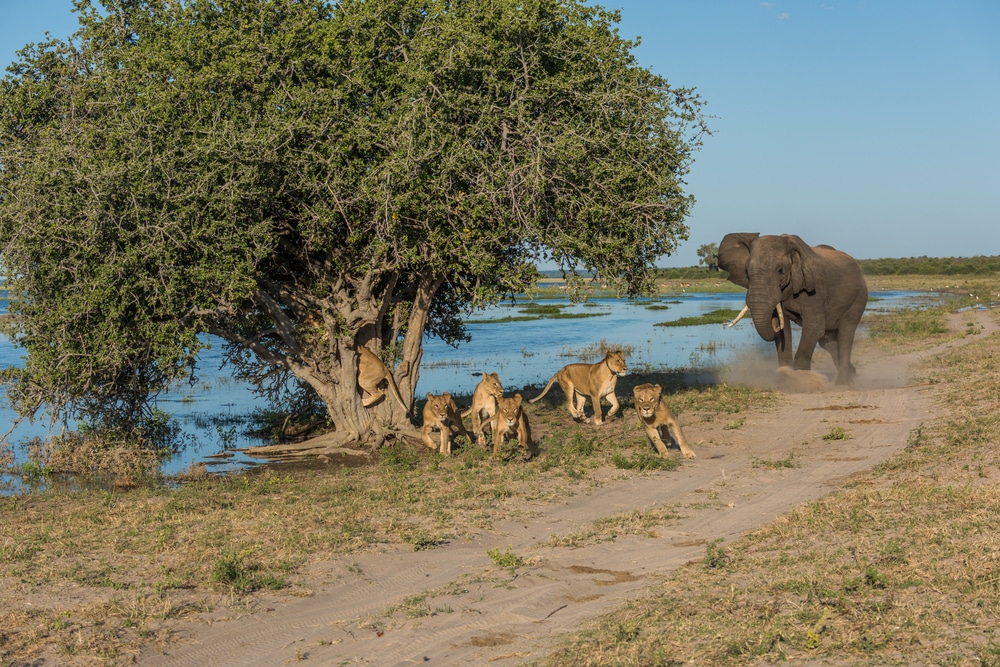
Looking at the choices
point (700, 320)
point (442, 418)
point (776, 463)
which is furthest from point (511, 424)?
point (700, 320)

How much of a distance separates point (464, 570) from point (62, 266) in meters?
7.93

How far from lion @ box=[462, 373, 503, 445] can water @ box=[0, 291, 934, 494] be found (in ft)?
6.36

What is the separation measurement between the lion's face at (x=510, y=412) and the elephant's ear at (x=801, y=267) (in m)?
9.44

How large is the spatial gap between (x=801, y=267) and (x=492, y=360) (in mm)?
15181

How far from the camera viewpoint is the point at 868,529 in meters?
8.70

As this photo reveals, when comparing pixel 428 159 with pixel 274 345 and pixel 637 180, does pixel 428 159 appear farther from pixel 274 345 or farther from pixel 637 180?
pixel 274 345

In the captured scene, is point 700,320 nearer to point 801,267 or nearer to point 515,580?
point 801,267

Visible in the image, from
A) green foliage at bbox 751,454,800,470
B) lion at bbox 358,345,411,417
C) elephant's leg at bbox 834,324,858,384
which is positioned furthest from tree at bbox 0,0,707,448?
elephant's leg at bbox 834,324,858,384

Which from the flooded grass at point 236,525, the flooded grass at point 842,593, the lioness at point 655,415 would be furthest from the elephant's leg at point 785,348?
the flooded grass at point 842,593

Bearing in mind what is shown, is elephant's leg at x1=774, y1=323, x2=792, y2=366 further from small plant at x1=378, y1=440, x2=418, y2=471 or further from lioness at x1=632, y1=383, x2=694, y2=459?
small plant at x1=378, y1=440, x2=418, y2=471

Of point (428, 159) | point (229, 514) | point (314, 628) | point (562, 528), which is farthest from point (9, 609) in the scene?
point (428, 159)

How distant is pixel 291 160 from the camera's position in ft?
45.8

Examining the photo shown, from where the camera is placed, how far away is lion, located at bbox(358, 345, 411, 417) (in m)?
16.2

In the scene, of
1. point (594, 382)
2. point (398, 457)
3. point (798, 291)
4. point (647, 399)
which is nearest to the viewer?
point (647, 399)
